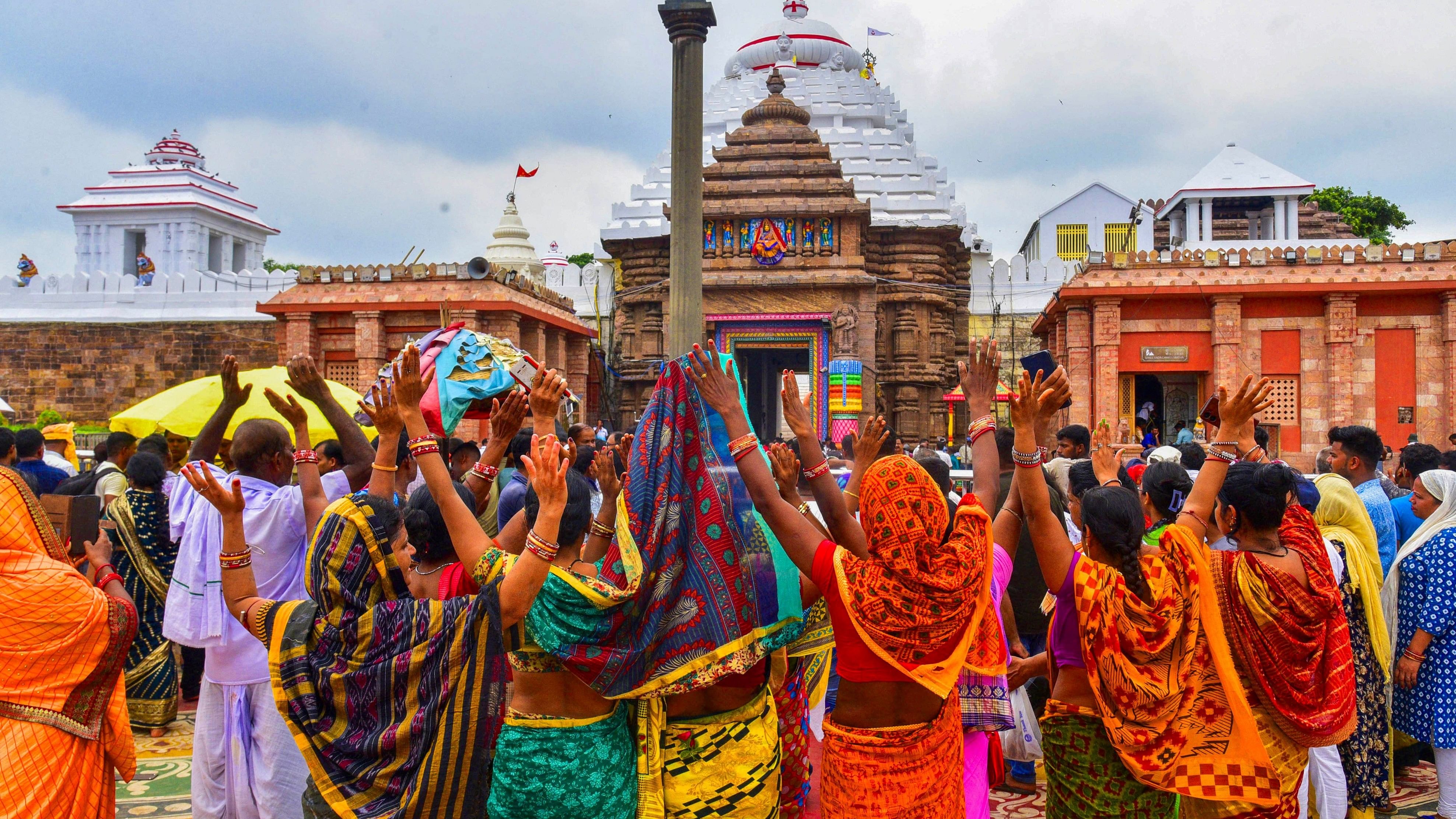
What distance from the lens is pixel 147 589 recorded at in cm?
582

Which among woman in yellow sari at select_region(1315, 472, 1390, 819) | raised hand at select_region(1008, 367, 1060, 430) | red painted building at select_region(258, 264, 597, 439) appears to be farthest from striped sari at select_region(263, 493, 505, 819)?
red painted building at select_region(258, 264, 597, 439)

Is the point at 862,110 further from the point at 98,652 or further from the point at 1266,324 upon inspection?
the point at 98,652

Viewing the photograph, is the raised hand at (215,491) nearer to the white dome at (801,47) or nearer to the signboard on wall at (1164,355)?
the signboard on wall at (1164,355)

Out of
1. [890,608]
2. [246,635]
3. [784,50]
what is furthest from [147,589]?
[784,50]

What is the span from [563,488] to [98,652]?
1.54 m

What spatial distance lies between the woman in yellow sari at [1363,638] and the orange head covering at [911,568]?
2.31m

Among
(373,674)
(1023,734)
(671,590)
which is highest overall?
(671,590)

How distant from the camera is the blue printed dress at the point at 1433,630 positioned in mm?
4133

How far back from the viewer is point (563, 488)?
2.67 meters

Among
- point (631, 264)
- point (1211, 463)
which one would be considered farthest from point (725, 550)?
point (631, 264)

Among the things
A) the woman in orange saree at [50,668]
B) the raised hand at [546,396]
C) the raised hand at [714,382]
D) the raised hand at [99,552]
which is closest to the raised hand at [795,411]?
the raised hand at [714,382]

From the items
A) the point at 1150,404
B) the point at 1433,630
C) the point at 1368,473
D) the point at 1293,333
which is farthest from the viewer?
the point at 1150,404

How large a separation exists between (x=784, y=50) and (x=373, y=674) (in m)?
30.0

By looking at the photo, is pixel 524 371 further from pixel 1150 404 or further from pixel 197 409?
pixel 1150 404
